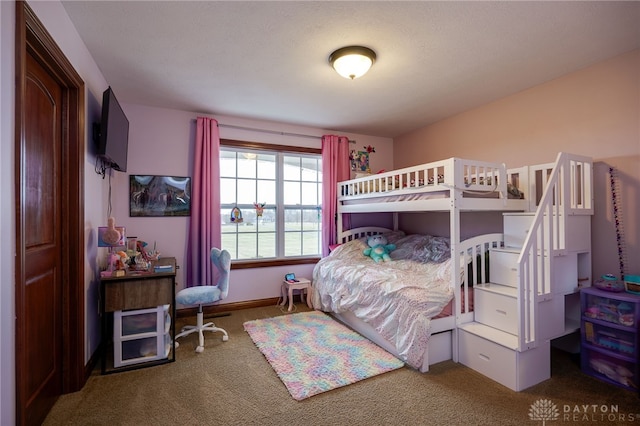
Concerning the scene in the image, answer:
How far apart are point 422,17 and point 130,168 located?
326cm

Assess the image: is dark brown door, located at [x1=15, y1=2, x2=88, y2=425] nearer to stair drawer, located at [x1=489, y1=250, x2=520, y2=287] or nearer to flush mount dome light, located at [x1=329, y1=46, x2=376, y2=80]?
flush mount dome light, located at [x1=329, y1=46, x2=376, y2=80]

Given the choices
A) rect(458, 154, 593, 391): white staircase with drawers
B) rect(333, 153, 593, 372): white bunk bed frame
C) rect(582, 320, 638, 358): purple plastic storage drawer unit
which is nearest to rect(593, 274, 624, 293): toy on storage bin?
rect(458, 154, 593, 391): white staircase with drawers

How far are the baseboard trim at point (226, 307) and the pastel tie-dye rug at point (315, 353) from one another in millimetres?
542

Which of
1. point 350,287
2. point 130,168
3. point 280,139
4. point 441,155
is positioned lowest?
point 350,287

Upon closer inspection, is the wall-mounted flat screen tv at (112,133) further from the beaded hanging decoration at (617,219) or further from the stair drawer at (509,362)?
the beaded hanging decoration at (617,219)

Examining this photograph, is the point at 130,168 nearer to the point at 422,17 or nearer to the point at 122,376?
the point at 122,376

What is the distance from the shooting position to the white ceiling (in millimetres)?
1817

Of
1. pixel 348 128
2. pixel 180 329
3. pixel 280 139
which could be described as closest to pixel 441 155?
pixel 348 128

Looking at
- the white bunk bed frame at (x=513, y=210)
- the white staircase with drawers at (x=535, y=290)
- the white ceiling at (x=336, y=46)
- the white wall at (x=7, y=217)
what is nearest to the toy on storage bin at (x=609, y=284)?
the white staircase with drawers at (x=535, y=290)

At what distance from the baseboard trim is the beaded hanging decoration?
3.51m

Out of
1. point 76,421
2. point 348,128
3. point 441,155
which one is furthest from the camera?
point 348,128

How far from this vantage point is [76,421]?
5.57 ft

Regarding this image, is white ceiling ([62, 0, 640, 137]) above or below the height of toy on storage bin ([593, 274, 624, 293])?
above

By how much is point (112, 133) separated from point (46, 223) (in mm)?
909
